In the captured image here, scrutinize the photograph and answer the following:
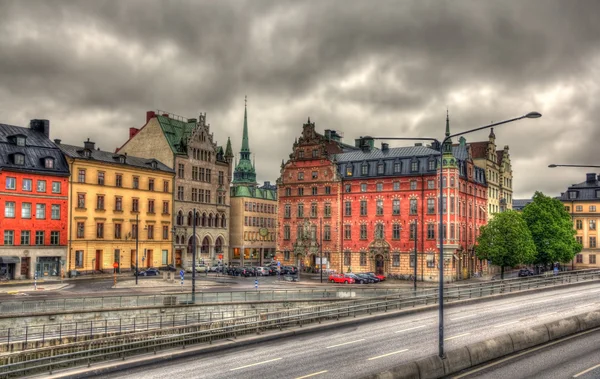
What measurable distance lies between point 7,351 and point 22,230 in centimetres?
4092

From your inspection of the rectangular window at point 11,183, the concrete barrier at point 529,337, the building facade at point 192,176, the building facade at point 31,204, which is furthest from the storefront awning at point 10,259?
the concrete barrier at point 529,337

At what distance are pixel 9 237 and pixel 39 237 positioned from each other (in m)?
3.90

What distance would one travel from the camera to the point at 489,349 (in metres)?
30.2

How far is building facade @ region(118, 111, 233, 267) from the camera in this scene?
322 feet

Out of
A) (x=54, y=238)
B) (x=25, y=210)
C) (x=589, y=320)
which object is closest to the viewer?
(x=589, y=320)

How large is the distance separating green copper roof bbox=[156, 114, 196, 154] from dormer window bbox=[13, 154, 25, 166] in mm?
25837

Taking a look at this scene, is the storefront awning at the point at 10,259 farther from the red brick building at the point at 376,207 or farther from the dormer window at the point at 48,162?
the red brick building at the point at 376,207

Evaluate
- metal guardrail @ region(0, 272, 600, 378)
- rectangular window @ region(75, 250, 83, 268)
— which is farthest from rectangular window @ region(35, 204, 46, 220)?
metal guardrail @ region(0, 272, 600, 378)

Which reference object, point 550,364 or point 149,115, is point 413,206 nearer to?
point 149,115

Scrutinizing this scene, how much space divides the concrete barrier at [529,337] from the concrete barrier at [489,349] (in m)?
0.61

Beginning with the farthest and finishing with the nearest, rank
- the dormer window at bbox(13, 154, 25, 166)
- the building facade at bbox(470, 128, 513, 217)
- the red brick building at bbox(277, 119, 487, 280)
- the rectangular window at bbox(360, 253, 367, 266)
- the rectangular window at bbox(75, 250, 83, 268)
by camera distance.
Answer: the building facade at bbox(470, 128, 513, 217) < the rectangular window at bbox(360, 253, 367, 266) < the red brick building at bbox(277, 119, 487, 280) < the rectangular window at bbox(75, 250, 83, 268) < the dormer window at bbox(13, 154, 25, 166)

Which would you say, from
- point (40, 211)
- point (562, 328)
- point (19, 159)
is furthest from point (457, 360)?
point (19, 159)

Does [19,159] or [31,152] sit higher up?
[31,152]

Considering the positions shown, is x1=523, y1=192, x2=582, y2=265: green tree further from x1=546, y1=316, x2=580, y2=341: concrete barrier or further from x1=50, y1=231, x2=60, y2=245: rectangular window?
x1=50, y1=231, x2=60, y2=245: rectangular window
